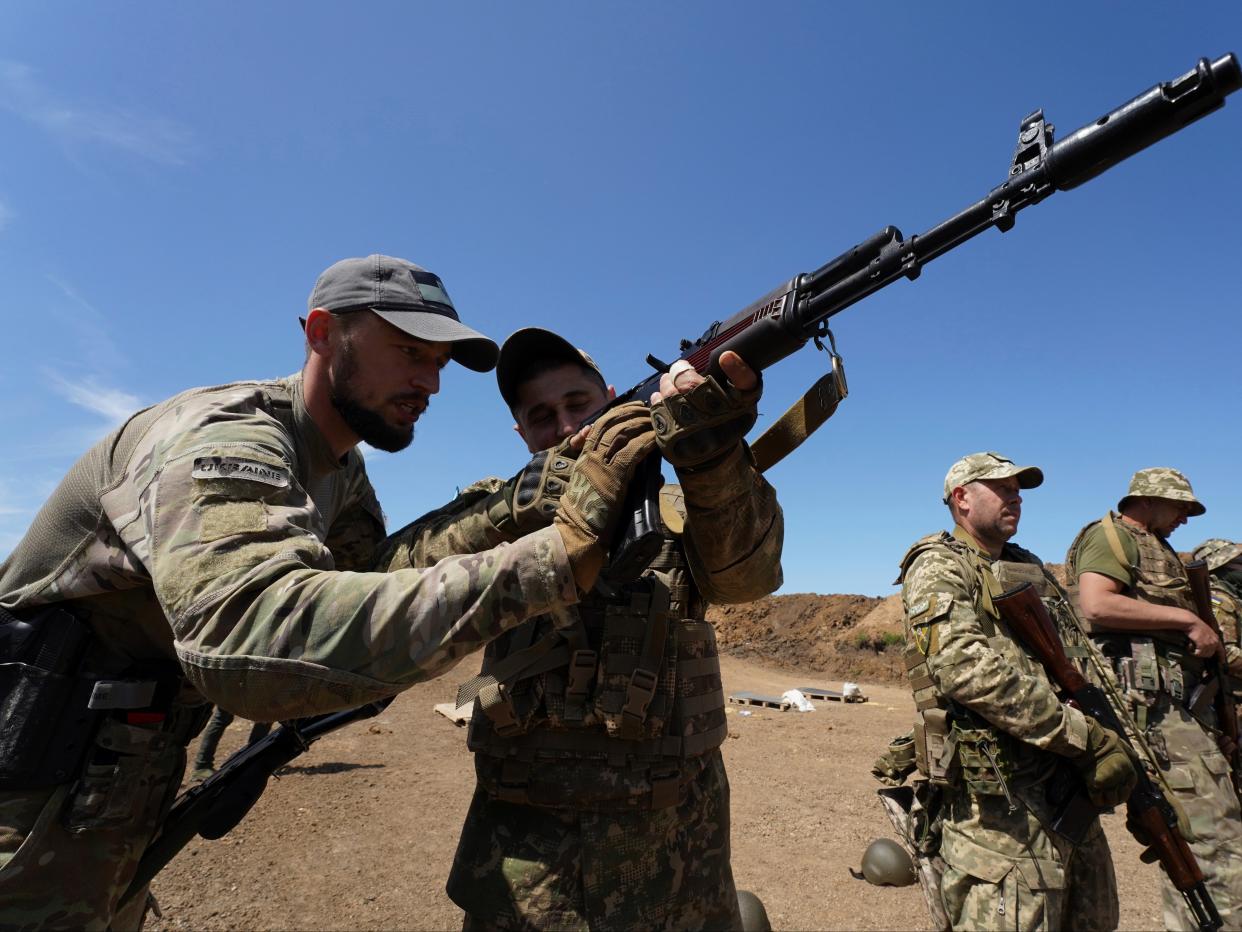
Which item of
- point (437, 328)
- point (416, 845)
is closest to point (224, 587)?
point (437, 328)

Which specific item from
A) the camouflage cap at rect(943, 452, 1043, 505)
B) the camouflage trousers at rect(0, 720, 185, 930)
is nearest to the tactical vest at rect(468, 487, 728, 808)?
the camouflage trousers at rect(0, 720, 185, 930)

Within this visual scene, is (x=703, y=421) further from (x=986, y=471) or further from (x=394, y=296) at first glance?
(x=986, y=471)

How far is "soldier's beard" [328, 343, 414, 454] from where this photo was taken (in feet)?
7.73

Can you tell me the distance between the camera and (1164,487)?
19.6ft

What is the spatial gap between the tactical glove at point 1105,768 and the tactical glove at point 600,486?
3109 millimetres

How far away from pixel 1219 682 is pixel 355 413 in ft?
21.8

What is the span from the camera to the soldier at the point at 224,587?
148 cm

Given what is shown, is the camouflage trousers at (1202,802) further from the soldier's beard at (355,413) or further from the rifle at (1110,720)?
the soldier's beard at (355,413)

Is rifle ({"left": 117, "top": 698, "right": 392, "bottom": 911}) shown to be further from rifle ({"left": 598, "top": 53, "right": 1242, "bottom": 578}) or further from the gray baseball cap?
rifle ({"left": 598, "top": 53, "right": 1242, "bottom": 578})

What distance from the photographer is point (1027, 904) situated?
357 centimetres

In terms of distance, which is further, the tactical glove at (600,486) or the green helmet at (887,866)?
the green helmet at (887,866)

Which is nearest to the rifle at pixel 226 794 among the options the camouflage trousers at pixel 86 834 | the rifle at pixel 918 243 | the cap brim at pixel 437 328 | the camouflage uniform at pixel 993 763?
the camouflage trousers at pixel 86 834

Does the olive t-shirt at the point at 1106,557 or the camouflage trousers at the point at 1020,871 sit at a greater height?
the olive t-shirt at the point at 1106,557

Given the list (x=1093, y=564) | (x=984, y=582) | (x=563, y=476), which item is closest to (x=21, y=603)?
(x=563, y=476)
